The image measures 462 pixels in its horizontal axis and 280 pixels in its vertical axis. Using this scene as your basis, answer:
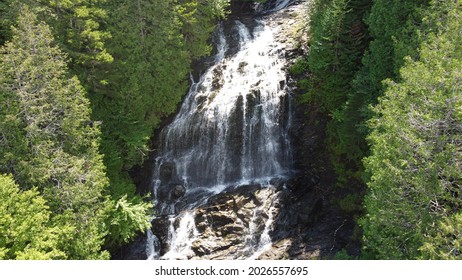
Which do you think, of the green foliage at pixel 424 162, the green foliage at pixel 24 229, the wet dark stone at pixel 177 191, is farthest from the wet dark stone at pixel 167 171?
→ the green foliage at pixel 424 162

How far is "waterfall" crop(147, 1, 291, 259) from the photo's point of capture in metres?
24.0

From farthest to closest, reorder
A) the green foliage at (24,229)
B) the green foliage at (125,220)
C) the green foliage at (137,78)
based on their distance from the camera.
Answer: the green foliage at (137,78)
the green foliage at (125,220)
the green foliage at (24,229)

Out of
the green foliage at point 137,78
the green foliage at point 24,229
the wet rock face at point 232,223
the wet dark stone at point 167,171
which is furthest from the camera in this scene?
the wet dark stone at point 167,171

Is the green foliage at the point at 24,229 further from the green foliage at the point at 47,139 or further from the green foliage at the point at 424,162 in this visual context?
the green foliage at the point at 424,162

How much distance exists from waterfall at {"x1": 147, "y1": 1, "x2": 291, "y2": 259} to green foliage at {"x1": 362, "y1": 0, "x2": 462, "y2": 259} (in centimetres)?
1131

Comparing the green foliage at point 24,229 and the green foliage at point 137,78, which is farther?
the green foliage at point 137,78

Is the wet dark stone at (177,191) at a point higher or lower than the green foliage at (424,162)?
lower

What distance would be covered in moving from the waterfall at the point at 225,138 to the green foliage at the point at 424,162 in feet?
37.1

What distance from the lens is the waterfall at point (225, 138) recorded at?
→ 2405 cm

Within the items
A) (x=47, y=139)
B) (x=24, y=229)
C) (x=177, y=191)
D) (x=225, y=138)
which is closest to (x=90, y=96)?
(x=47, y=139)

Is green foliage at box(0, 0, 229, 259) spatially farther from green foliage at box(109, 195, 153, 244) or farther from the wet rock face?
the wet rock face

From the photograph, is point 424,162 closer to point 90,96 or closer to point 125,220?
point 125,220

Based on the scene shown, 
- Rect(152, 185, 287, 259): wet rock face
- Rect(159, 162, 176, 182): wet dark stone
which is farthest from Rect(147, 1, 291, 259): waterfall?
Rect(152, 185, 287, 259): wet rock face

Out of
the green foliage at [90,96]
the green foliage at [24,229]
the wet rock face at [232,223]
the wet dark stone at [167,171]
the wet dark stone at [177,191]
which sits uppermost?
the green foliage at [90,96]
